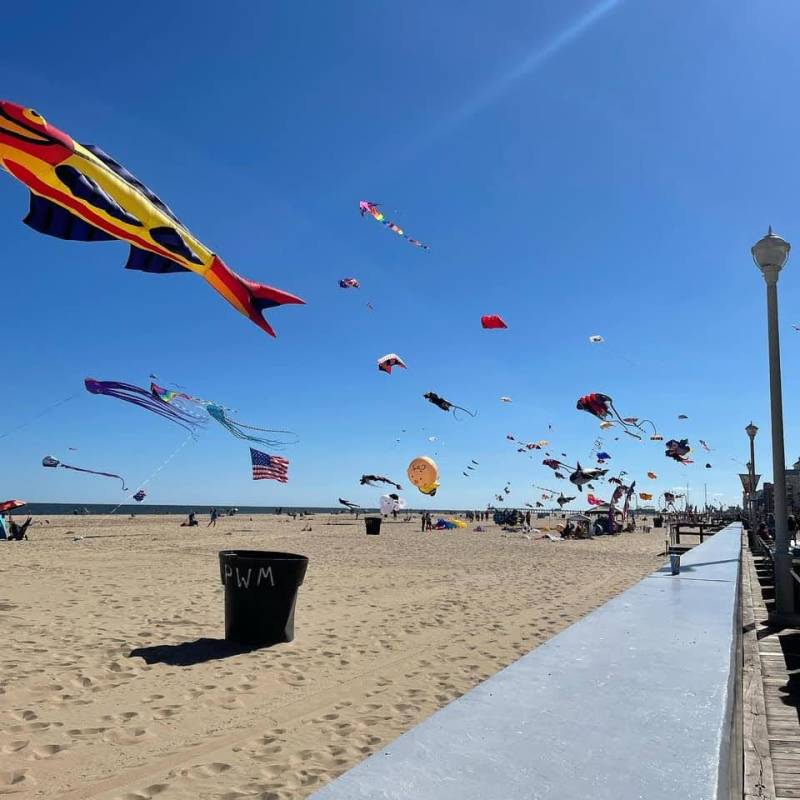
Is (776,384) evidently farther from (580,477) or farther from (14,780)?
(580,477)

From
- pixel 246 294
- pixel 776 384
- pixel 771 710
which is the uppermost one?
pixel 246 294

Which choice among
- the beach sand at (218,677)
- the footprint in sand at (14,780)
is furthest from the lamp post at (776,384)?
the footprint in sand at (14,780)

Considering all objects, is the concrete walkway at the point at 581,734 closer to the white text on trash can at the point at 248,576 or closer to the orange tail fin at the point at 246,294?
the white text on trash can at the point at 248,576

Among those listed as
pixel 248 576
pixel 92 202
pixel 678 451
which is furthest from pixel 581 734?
pixel 678 451

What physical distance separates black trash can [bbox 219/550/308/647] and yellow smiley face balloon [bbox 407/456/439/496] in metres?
25.5

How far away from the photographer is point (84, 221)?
6.79 meters

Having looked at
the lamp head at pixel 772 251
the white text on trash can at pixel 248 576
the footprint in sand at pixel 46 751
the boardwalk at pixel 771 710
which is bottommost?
the footprint in sand at pixel 46 751

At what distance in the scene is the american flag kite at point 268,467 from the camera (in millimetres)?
32906

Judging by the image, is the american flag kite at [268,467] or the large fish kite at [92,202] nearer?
the large fish kite at [92,202]

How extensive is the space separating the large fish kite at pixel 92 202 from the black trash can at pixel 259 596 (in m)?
3.55

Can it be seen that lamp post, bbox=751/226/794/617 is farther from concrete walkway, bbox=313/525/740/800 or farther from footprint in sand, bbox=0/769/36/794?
footprint in sand, bbox=0/769/36/794

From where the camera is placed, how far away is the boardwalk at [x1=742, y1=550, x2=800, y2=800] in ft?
10.5

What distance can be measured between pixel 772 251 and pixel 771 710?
640 centimetres

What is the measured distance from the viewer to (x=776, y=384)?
832 cm
